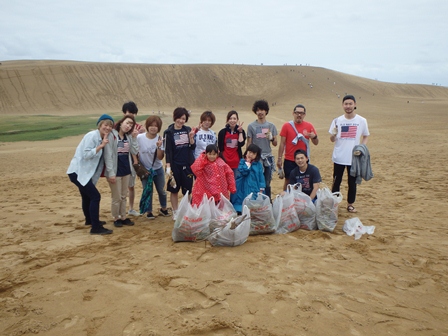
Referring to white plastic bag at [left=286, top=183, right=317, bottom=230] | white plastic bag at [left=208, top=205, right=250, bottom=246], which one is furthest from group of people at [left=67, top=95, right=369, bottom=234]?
white plastic bag at [left=208, top=205, right=250, bottom=246]

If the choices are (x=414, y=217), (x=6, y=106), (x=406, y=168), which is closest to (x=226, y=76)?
(x=6, y=106)

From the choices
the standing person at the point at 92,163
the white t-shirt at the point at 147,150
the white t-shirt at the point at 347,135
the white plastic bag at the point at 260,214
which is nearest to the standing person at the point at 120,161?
the standing person at the point at 92,163

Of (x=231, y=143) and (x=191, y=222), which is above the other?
(x=231, y=143)

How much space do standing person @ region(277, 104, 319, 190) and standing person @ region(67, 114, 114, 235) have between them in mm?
2424

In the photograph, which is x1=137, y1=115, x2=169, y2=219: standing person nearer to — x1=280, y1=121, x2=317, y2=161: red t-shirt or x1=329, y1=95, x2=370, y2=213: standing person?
x1=280, y1=121, x2=317, y2=161: red t-shirt

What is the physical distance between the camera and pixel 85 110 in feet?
127

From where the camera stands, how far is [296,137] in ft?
16.0

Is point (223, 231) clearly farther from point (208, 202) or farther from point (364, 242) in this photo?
point (364, 242)

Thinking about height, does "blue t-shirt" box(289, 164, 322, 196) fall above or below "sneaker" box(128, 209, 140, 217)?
above

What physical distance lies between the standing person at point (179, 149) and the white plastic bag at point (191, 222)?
880 millimetres

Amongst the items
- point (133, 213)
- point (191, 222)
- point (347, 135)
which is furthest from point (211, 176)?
point (347, 135)

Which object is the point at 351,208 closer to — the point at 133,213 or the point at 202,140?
the point at 202,140

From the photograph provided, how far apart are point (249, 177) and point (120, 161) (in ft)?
5.73

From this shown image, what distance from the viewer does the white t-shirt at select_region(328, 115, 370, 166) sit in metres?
5.00
